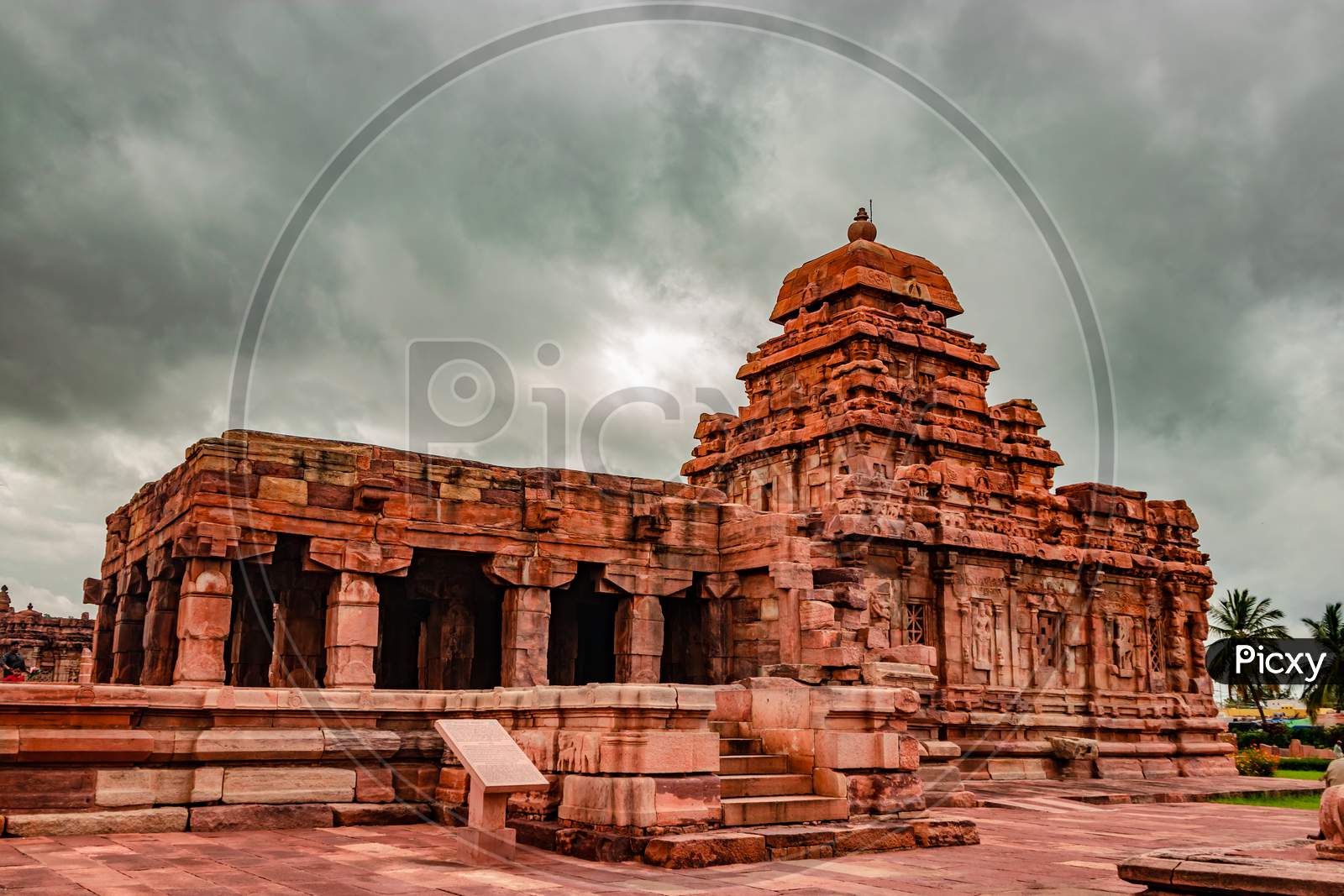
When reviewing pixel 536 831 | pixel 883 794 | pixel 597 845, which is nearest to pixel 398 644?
pixel 536 831

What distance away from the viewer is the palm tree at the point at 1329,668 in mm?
57094

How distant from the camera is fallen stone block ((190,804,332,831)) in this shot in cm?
967

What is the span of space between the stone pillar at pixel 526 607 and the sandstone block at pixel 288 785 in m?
6.65

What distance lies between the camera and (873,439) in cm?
2631

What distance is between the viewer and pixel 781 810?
9836mm

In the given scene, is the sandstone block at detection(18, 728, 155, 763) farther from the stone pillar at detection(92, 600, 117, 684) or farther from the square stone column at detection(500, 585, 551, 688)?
the stone pillar at detection(92, 600, 117, 684)

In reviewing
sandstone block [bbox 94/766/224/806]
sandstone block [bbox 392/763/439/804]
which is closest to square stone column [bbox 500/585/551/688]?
sandstone block [bbox 392/763/439/804]

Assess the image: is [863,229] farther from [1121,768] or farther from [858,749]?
[858,749]

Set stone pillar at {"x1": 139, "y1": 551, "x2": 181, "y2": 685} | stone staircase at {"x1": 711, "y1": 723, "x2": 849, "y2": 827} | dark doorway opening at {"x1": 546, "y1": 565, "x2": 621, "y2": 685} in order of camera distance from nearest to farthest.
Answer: stone staircase at {"x1": 711, "y1": 723, "x2": 849, "y2": 827}, stone pillar at {"x1": 139, "y1": 551, "x2": 181, "y2": 685}, dark doorway opening at {"x1": 546, "y1": 565, "x2": 621, "y2": 685}

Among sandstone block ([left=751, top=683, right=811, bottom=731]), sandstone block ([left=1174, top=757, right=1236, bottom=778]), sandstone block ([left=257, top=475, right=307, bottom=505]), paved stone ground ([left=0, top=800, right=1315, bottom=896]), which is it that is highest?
sandstone block ([left=257, top=475, right=307, bottom=505])

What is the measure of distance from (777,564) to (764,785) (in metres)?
7.33

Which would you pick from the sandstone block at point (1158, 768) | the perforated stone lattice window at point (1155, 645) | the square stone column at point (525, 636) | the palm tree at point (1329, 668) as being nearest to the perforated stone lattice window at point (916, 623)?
the sandstone block at point (1158, 768)

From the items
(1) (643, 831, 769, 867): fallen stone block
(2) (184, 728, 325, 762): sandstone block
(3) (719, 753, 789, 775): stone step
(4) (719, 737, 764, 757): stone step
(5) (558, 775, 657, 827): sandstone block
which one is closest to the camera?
(1) (643, 831, 769, 867): fallen stone block

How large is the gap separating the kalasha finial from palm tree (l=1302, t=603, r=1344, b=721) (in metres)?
40.7
